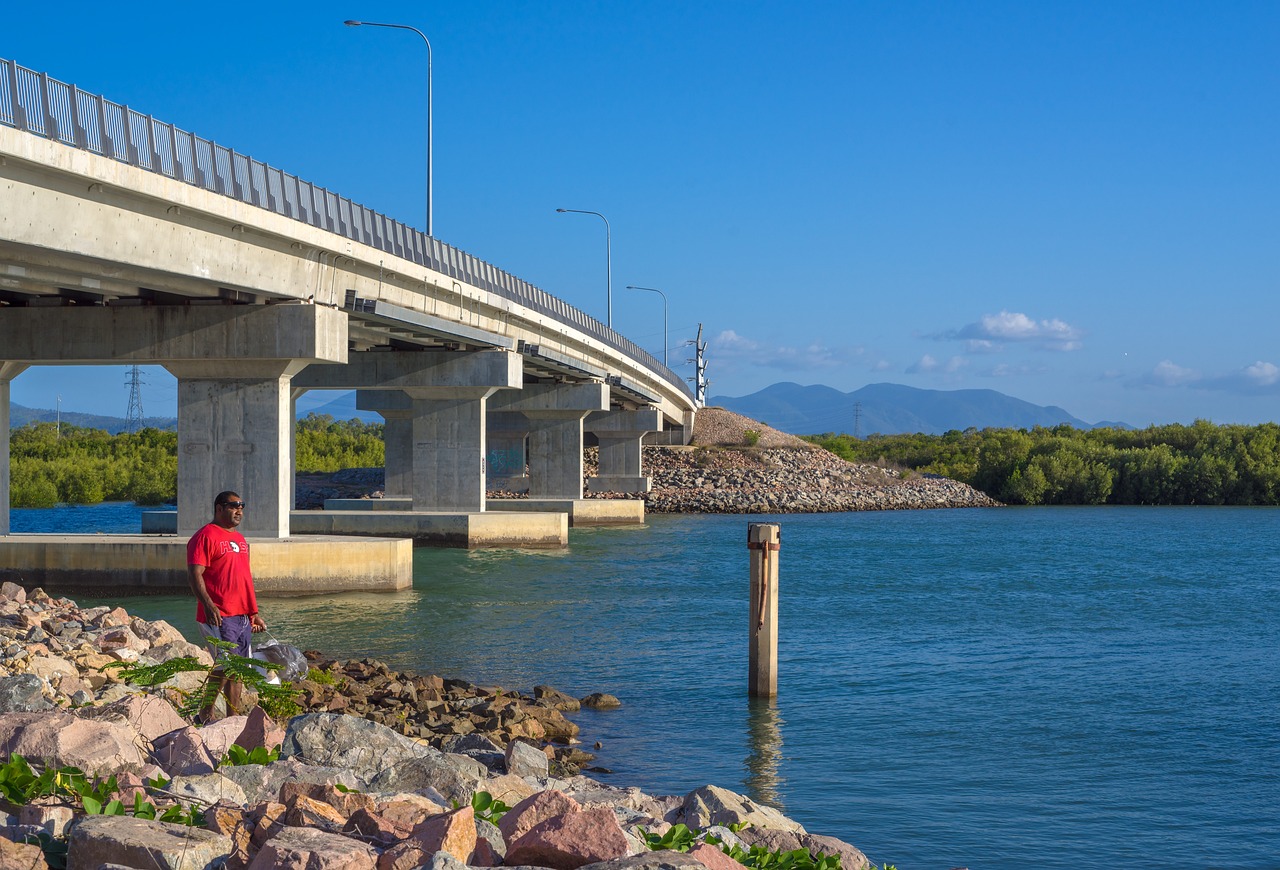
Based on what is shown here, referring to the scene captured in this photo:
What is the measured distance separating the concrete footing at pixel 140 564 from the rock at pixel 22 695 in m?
16.7

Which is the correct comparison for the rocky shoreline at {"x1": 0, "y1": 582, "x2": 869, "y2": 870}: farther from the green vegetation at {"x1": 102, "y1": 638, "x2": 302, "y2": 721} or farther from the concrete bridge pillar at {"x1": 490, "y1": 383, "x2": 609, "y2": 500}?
the concrete bridge pillar at {"x1": 490, "y1": 383, "x2": 609, "y2": 500}

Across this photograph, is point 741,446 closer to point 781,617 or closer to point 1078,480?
point 1078,480

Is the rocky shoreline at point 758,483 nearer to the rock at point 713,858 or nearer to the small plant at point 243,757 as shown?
the small plant at point 243,757

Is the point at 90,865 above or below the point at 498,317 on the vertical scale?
below

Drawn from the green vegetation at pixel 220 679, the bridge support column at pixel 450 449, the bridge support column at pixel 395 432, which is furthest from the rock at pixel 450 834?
the bridge support column at pixel 395 432

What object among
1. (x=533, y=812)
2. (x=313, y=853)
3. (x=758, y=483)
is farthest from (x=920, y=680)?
(x=758, y=483)

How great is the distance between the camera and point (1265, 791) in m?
13.9

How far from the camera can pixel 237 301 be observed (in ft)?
95.9

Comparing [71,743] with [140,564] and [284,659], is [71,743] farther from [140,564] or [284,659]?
[140,564]

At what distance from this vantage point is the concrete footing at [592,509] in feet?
196

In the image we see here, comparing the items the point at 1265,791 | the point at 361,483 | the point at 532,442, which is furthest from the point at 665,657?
the point at 361,483

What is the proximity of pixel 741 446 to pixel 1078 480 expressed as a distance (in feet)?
79.4

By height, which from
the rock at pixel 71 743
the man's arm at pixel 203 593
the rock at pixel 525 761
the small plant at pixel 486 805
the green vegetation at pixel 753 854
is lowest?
the rock at pixel 525 761

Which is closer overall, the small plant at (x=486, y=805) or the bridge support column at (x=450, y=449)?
the small plant at (x=486, y=805)
